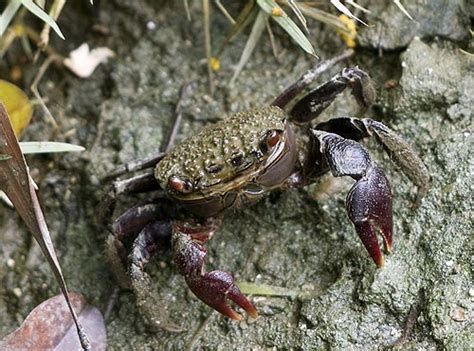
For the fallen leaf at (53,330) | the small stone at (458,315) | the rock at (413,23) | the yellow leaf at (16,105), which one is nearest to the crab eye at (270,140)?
the rock at (413,23)

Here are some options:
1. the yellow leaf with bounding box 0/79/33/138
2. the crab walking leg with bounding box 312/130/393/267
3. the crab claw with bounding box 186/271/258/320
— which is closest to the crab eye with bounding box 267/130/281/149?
the crab walking leg with bounding box 312/130/393/267

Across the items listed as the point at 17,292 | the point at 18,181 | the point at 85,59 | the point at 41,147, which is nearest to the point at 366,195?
the point at 18,181

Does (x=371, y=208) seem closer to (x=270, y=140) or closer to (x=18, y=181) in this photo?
(x=270, y=140)

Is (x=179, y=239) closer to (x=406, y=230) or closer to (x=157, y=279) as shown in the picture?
(x=157, y=279)

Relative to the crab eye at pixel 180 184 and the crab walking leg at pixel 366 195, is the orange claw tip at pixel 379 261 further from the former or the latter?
the crab eye at pixel 180 184

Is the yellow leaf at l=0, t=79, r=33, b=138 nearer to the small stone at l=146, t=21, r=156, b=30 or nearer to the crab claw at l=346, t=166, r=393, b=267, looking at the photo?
the small stone at l=146, t=21, r=156, b=30

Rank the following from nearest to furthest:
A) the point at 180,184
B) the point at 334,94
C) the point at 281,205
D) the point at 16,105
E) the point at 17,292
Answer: the point at 180,184 < the point at 334,94 < the point at 281,205 < the point at 17,292 < the point at 16,105

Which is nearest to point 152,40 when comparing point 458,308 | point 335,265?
point 335,265

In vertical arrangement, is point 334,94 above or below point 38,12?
below
